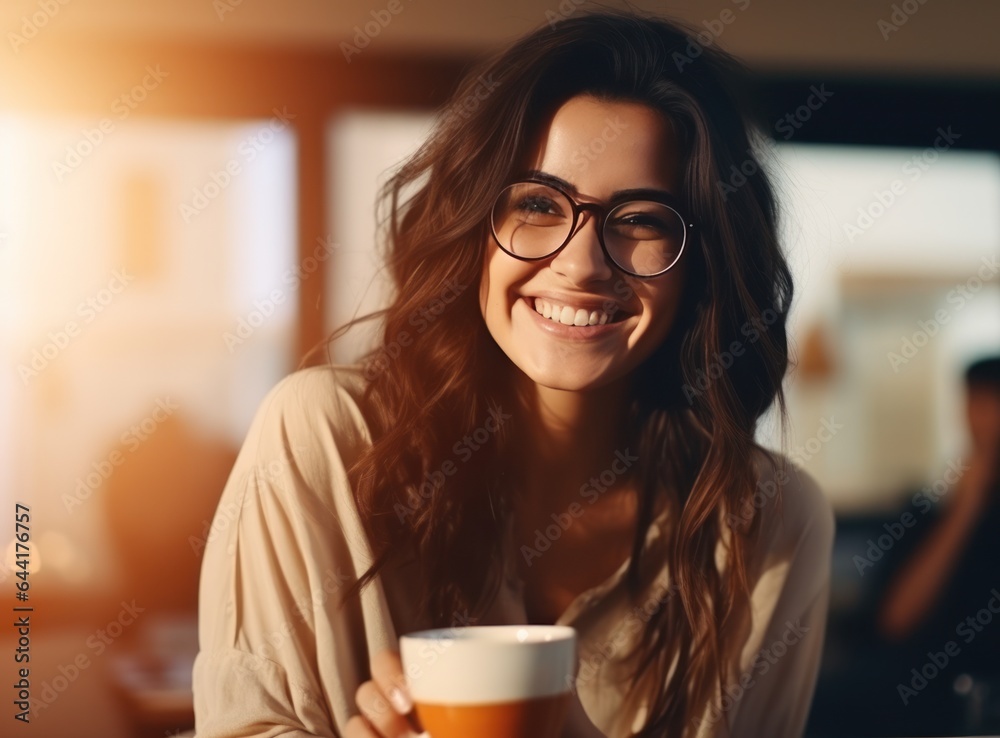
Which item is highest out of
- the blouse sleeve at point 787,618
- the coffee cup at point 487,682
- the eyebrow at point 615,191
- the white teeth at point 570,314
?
the eyebrow at point 615,191

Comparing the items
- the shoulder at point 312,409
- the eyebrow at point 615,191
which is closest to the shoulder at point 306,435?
the shoulder at point 312,409

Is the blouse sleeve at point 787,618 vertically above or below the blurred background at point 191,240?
below

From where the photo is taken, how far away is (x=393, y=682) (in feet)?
2.32

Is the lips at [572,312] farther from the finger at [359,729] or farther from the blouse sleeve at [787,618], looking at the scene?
the finger at [359,729]

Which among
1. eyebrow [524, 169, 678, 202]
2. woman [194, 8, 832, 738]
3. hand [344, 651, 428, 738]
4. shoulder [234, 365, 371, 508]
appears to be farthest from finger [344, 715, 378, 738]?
eyebrow [524, 169, 678, 202]

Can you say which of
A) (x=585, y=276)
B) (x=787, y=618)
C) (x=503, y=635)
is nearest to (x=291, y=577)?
(x=503, y=635)

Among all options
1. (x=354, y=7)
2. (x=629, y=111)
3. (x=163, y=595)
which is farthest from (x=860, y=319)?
(x=163, y=595)

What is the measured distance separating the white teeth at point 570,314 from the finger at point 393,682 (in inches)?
13.5

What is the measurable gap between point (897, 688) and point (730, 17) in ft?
2.52

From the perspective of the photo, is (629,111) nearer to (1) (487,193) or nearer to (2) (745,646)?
(1) (487,193)

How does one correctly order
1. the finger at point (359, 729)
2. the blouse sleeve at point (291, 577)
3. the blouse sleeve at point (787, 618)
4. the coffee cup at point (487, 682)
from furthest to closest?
the blouse sleeve at point (787, 618) < the blouse sleeve at point (291, 577) < the finger at point (359, 729) < the coffee cup at point (487, 682)

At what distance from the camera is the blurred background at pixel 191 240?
910 mm

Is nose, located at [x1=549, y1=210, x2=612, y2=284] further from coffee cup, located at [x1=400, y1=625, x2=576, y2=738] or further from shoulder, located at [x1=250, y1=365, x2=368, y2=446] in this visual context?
coffee cup, located at [x1=400, y1=625, x2=576, y2=738]

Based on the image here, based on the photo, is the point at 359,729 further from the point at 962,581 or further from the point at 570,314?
the point at 962,581
